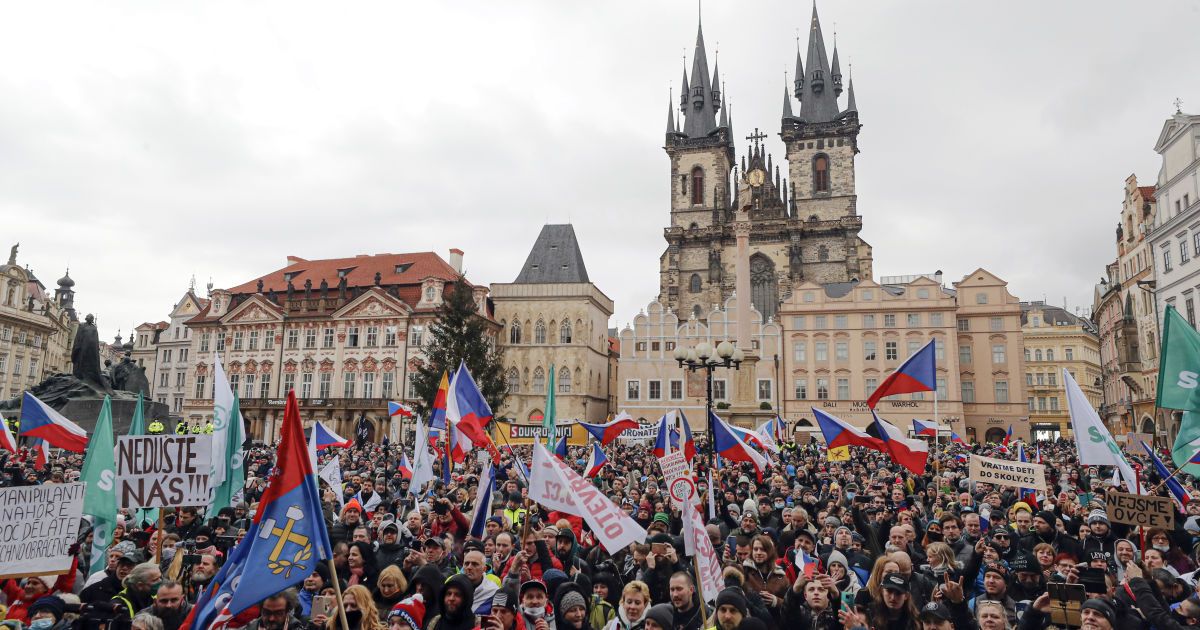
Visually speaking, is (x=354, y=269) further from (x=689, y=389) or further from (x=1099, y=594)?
(x=1099, y=594)

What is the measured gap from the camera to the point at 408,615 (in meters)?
4.89

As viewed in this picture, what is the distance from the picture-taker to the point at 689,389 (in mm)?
55875

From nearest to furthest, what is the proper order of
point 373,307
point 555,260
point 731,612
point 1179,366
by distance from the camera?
point 731,612, point 1179,366, point 373,307, point 555,260

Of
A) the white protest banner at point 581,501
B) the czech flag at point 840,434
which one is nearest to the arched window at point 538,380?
the czech flag at point 840,434

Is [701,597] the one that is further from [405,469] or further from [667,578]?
[405,469]

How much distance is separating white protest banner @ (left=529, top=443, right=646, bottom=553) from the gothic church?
58.3 m

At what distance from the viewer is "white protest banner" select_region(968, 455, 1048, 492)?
10.7 meters

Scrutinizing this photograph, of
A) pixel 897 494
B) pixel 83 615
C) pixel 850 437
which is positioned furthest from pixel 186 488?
pixel 850 437

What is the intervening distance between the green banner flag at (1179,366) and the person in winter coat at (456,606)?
893 cm

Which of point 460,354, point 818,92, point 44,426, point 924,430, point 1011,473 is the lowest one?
point 1011,473

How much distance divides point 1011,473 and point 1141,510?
11.5 ft

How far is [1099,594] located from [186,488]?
28.2ft

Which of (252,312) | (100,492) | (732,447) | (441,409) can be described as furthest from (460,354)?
(100,492)

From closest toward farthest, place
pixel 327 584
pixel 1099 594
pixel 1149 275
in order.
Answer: pixel 1099 594 < pixel 327 584 < pixel 1149 275
